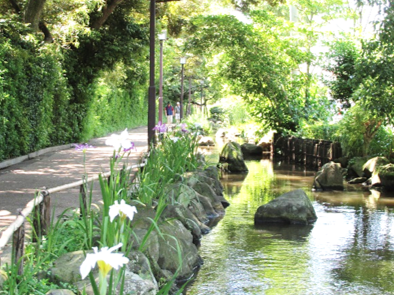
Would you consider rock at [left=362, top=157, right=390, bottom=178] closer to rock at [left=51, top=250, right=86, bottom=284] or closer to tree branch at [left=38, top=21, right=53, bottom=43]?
tree branch at [left=38, top=21, right=53, bottom=43]

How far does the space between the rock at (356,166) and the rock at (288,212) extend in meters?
6.69

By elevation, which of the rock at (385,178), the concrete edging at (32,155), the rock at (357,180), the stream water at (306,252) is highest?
the concrete edging at (32,155)

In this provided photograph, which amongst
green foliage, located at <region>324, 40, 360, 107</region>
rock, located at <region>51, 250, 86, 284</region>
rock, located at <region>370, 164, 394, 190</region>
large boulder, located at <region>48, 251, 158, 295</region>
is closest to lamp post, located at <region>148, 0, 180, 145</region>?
rock, located at <region>370, 164, 394, 190</region>

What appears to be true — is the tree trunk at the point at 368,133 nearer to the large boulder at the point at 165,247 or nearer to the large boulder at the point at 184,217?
the large boulder at the point at 184,217

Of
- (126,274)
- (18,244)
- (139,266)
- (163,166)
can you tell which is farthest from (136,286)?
(163,166)

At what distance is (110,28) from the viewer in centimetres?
2134

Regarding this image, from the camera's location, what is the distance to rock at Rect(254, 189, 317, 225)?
421 inches

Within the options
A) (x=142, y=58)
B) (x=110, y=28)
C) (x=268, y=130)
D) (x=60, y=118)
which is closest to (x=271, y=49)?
(x=268, y=130)

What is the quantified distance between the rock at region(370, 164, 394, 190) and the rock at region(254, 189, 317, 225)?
5.14m

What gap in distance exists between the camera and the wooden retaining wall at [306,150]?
65.0ft

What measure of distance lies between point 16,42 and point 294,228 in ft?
28.3

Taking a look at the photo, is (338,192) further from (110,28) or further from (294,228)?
(110,28)

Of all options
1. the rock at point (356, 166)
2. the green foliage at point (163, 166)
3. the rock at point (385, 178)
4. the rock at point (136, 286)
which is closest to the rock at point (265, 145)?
the rock at point (356, 166)

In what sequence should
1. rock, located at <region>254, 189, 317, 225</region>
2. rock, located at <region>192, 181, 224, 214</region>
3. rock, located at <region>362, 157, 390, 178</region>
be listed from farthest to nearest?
rock, located at <region>362, 157, 390, 178</region>, rock, located at <region>192, 181, 224, 214</region>, rock, located at <region>254, 189, 317, 225</region>
